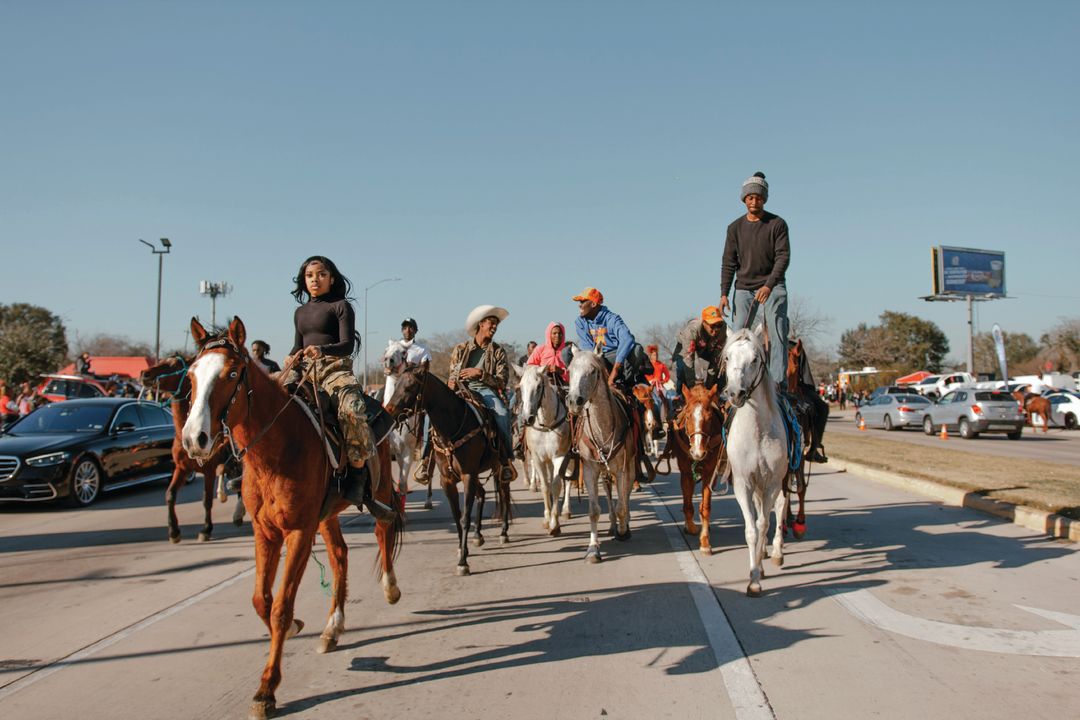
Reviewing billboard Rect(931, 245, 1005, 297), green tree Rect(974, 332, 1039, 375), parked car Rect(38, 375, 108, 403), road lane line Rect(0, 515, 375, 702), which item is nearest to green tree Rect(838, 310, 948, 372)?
green tree Rect(974, 332, 1039, 375)

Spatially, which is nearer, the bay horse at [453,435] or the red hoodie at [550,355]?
the bay horse at [453,435]

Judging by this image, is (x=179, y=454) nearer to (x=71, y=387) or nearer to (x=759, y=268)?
(x=759, y=268)

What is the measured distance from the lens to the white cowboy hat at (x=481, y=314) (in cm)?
1007

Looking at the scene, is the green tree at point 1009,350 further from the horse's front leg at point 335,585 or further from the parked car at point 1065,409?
the horse's front leg at point 335,585

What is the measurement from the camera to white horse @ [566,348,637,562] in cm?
838

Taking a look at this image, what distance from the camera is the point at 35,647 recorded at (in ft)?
18.0

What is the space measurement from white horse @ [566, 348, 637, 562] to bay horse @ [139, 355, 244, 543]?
378 centimetres

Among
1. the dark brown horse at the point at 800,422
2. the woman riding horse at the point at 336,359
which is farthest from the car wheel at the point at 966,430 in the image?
the woman riding horse at the point at 336,359

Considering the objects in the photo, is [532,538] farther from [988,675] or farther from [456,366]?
[988,675]

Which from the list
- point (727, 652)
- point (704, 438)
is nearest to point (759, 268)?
point (704, 438)

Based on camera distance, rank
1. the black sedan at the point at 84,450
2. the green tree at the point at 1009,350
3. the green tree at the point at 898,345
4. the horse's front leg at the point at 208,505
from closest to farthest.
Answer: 1. the horse's front leg at the point at 208,505
2. the black sedan at the point at 84,450
3. the green tree at the point at 898,345
4. the green tree at the point at 1009,350

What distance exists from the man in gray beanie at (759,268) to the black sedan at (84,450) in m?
11.0

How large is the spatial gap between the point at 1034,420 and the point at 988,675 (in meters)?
35.5

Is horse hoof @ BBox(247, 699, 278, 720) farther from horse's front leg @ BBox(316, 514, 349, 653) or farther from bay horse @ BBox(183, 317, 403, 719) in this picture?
horse's front leg @ BBox(316, 514, 349, 653)
